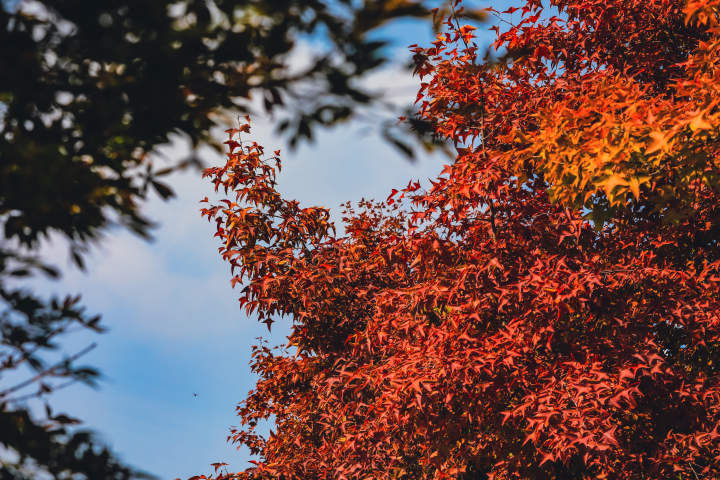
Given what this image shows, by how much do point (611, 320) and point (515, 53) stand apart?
3.73 metres

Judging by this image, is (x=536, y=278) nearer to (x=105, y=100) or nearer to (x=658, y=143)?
(x=658, y=143)

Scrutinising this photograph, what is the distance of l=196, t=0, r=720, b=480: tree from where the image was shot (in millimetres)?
4594

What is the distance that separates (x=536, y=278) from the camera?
4777 millimetres

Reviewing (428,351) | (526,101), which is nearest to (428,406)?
(428,351)

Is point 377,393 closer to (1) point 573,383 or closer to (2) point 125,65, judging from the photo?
(1) point 573,383

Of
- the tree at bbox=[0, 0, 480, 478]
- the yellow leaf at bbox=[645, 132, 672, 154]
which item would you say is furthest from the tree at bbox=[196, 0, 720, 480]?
the tree at bbox=[0, 0, 480, 478]

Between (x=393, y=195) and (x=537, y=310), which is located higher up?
(x=393, y=195)

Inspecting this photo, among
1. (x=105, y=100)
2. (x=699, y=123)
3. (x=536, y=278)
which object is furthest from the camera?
(x=536, y=278)

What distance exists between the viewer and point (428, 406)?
204 inches

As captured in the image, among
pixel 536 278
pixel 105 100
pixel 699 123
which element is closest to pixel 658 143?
pixel 699 123

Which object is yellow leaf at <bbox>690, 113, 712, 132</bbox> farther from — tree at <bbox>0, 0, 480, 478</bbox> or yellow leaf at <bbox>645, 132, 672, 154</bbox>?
tree at <bbox>0, 0, 480, 478</bbox>

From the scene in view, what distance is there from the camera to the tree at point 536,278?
4.59 m

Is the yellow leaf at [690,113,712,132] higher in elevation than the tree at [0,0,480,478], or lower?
higher

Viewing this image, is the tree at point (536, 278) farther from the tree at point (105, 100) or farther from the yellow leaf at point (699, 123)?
the tree at point (105, 100)
